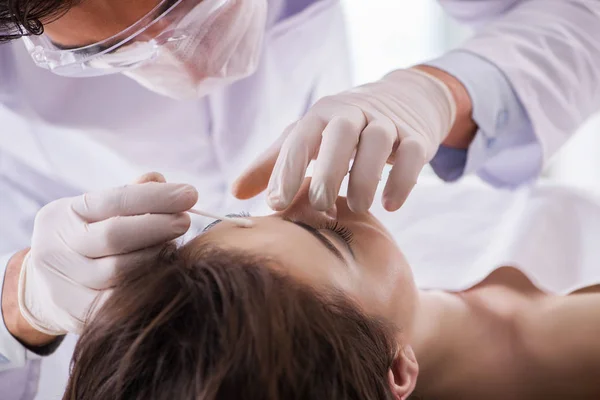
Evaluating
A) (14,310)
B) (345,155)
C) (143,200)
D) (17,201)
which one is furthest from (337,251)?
(17,201)

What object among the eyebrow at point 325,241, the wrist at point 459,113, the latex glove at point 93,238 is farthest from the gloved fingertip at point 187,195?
the wrist at point 459,113

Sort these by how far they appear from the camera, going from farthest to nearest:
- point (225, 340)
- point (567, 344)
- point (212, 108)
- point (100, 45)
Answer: point (212, 108)
point (567, 344)
point (100, 45)
point (225, 340)

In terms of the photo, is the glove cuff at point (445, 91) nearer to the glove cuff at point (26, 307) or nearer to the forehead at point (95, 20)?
the forehead at point (95, 20)

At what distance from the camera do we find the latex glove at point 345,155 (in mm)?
813

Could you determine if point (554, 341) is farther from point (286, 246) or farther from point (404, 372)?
point (286, 246)

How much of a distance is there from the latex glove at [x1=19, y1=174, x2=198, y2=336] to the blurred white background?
2.87 ft

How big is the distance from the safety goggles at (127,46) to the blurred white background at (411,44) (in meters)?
0.71

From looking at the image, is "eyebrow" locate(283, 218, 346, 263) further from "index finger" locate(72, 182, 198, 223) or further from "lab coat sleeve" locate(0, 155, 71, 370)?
"lab coat sleeve" locate(0, 155, 71, 370)

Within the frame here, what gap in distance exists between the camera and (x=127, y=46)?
0.93 m

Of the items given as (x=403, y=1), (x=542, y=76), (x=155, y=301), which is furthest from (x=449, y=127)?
(x=403, y=1)


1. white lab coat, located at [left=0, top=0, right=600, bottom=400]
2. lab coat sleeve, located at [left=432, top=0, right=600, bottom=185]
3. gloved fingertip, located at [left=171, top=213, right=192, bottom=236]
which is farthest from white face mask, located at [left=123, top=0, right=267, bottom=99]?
A: lab coat sleeve, located at [left=432, top=0, right=600, bottom=185]

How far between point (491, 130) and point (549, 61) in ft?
0.59

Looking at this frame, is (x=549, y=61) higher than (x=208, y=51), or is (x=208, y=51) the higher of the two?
(x=208, y=51)

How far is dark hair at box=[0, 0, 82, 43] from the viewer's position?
0.74 meters
